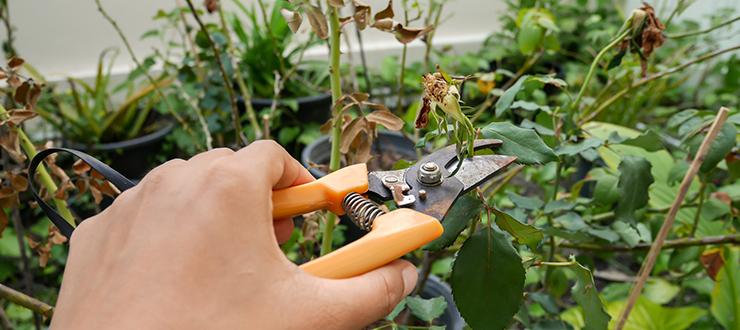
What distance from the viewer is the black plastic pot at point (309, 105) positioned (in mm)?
1429

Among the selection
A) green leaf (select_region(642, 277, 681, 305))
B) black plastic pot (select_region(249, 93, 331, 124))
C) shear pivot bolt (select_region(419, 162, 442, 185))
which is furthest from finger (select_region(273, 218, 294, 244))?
black plastic pot (select_region(249, 93, 331, 124))

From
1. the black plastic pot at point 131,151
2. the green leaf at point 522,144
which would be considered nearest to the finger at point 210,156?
the green leaf at point 522,144

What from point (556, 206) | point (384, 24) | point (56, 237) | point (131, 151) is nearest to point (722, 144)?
point (556, 206)

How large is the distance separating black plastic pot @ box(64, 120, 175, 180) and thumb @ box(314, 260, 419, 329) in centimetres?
115

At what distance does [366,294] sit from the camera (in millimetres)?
383

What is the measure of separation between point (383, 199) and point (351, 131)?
0.30ft

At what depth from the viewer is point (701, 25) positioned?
196 centimetres

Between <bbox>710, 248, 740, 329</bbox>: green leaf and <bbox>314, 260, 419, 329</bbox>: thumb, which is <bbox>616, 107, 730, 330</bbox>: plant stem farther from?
<bbox>710, 248, 740, 329</bbox>: green leaf

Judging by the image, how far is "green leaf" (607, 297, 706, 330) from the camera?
93cm

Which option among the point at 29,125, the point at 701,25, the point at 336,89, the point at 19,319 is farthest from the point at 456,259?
the point at 701,25

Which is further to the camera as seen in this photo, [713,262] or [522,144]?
[713,262]

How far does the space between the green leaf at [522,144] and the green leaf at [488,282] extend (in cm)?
7

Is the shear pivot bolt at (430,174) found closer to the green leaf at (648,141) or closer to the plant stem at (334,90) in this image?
the plant stem at (334,90)

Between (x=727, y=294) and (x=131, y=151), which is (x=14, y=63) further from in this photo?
(x=727, y=294)
